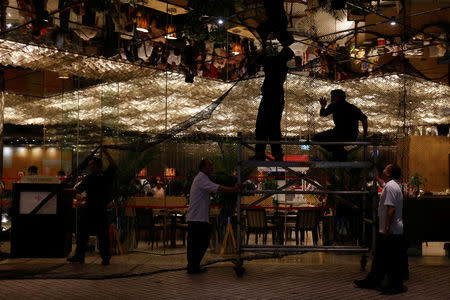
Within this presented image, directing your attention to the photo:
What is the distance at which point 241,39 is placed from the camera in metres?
15.5

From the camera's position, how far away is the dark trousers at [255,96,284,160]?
8.50 meters

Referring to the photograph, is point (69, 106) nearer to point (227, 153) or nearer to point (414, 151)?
point (227, 153)

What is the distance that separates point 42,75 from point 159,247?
8187 millimetres

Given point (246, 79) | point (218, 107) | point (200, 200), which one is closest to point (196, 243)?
point (200, 200)

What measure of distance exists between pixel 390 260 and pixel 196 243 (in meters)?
2.76

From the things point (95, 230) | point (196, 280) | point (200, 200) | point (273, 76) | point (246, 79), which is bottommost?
point (196, 280)

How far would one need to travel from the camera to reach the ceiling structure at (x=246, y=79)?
11.5 meters

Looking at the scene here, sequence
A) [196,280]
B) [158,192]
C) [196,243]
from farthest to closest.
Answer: [158,192]
[196,243]
[196,280]

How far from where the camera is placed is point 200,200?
27.5 ft

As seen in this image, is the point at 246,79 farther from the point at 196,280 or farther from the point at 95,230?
the point at 196,280

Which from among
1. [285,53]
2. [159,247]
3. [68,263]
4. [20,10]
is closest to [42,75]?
[20,10]

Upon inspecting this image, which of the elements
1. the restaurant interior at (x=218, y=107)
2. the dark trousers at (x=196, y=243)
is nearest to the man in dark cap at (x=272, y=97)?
the restaurant interior at (x=218, y=107)

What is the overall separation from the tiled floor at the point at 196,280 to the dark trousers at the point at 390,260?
23cm

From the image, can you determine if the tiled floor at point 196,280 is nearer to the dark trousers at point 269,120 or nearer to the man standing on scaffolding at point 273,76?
the dark trousers at point 269,120
